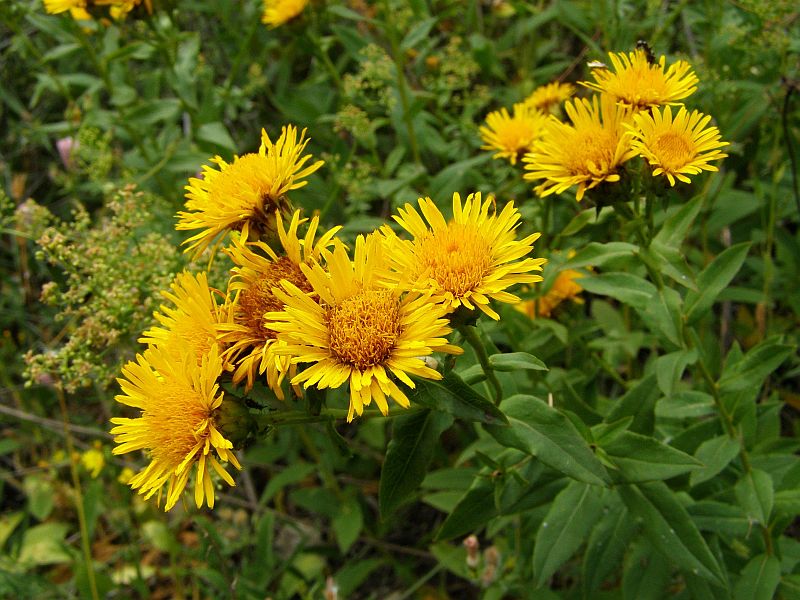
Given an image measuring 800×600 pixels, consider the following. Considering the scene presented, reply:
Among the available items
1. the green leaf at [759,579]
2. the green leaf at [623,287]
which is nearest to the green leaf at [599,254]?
the green leaf at [623,287]

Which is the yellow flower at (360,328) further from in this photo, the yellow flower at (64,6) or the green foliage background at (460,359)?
the yellow flower at (64,6)

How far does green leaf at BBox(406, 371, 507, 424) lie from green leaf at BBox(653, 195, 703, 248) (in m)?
0.93

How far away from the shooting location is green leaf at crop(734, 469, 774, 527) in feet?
6.62

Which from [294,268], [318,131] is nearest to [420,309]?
[294,268]

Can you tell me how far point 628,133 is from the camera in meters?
1.76

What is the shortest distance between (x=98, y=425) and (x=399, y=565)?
6.45 ft

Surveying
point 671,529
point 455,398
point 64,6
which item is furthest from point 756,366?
point 64,6

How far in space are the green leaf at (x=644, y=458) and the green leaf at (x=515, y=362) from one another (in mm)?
454

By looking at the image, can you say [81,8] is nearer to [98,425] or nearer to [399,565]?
[98,425]

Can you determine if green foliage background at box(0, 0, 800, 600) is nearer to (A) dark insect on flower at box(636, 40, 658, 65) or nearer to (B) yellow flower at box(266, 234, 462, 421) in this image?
(B) yellow flower at box(266, 234, 462, 421)

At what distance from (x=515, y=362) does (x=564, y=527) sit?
2.39 feet

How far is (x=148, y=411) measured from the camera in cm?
156

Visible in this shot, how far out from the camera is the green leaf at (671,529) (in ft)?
6.21

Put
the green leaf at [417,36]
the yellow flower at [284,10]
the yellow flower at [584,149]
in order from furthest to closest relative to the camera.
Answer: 1. the yellow flower at [284,10]
2. the green leaf at [417,36]
3. the yellow flower at [584,149]
